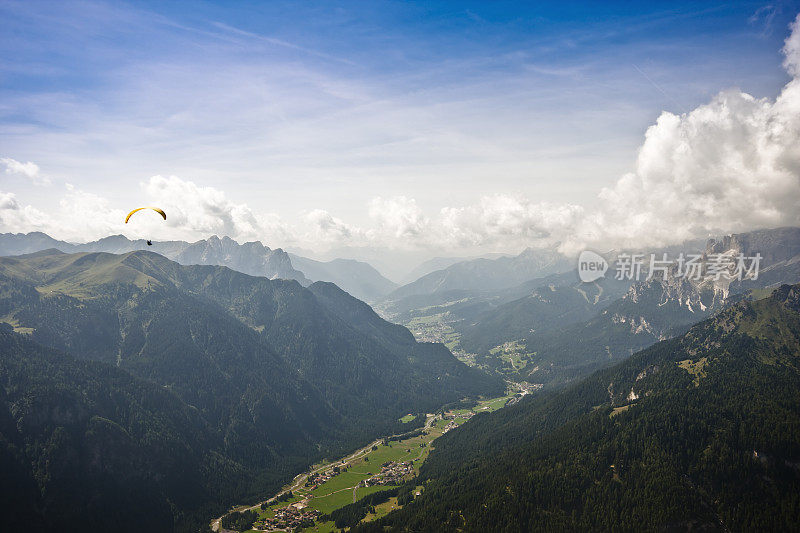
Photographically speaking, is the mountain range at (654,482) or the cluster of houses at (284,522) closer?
the mountain range at (654,482)

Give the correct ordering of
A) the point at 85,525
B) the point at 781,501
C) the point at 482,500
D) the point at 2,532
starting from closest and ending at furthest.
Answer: the point at 781,501 → the point at 2,532 → the point at 482,500 → the point at 85,525

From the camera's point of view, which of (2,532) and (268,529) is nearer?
(2,532)

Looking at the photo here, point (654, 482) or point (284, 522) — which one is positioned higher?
point (654, 482)

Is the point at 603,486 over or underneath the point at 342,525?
over

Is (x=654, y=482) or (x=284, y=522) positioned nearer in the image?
(x=654, y=482)

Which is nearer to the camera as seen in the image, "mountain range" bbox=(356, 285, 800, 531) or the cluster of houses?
"mountain range" bbox=(356, 285, 800, 531)

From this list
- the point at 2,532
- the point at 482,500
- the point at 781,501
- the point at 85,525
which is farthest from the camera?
the point at 85,525

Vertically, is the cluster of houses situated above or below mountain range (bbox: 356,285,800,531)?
below

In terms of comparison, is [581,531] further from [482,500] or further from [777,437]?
[777,437]

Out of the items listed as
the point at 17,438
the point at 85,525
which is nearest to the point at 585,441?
the point at 85,525

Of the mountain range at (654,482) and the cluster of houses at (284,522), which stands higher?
the mountain range at (654,482)

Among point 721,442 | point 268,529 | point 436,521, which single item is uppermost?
point 721,442
